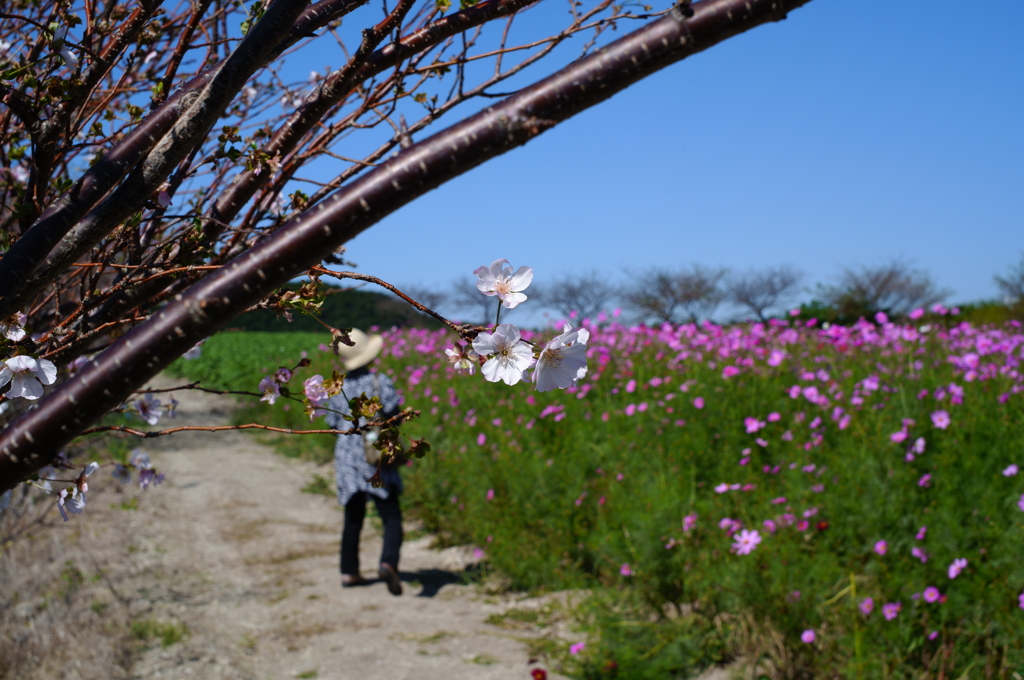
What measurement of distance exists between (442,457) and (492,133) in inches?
220

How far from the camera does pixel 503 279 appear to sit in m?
1.07

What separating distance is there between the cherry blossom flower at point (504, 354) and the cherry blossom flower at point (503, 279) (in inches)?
2.4

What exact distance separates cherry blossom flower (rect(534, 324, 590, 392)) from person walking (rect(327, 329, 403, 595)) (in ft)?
13.1

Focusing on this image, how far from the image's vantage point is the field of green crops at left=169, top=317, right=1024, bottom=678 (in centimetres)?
298

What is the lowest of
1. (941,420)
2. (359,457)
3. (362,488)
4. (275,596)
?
(275,596)

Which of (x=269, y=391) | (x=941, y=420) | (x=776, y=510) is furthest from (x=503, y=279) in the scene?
(x=941, y=420)

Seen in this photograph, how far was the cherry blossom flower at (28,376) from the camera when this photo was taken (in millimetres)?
1054

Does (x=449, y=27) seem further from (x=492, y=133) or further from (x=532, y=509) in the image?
(x=532, y=509)

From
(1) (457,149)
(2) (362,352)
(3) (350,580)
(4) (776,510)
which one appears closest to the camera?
(1) (457,149)

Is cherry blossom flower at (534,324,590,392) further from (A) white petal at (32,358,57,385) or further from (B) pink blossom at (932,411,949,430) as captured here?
(B) pink blossom at (932,411,949,430)

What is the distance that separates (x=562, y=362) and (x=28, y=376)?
0.81 meters

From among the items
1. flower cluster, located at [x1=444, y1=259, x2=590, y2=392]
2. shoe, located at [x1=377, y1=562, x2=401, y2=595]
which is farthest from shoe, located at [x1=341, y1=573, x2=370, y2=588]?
flower cluster, located at [x1=444, y1=259, x2=590, y2=392]

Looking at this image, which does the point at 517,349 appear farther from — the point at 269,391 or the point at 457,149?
the point at 269,391

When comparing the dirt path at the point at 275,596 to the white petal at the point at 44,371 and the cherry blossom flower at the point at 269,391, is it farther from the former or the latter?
the white petal at the point at 44,371
